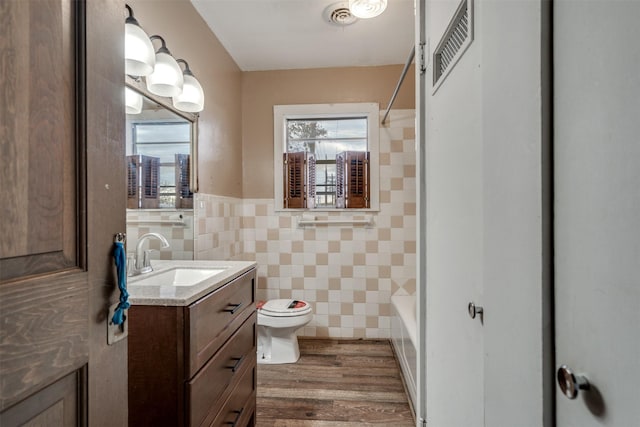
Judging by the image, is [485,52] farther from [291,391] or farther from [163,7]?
[291,391]

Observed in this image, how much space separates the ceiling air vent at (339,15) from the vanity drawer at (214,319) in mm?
1771

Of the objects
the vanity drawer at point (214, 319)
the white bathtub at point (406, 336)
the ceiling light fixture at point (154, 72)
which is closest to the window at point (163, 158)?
the ceiling light fixture at point (154, 72)

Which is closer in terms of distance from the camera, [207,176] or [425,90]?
[425,90]

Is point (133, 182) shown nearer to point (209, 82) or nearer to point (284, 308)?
point (209, 82)

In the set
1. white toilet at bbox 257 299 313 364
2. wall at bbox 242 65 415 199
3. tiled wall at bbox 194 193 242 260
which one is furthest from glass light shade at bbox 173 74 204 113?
white toilet at bbox 257 299 313 364

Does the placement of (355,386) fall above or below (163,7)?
below

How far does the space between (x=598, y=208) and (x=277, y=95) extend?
2785 mm

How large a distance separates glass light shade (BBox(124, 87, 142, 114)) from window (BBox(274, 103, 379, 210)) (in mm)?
1414

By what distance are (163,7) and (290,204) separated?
1648mm

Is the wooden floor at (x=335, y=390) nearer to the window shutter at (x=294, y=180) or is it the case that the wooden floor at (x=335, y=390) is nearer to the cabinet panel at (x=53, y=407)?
the window shutter at (x=294, y=180)

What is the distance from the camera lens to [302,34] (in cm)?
231

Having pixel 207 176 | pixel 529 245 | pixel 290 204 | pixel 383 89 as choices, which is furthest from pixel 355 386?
pixel 383 89

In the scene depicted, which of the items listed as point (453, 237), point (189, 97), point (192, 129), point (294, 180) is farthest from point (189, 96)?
point (453, 237)

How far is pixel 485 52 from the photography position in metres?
0.61
